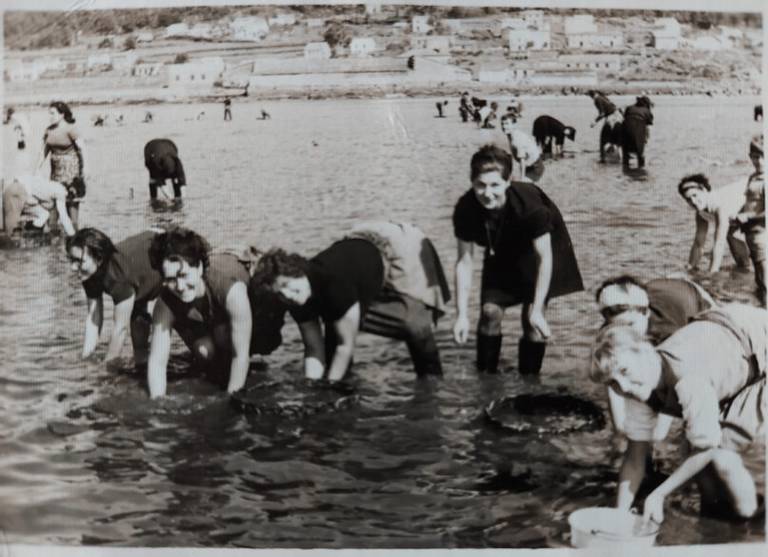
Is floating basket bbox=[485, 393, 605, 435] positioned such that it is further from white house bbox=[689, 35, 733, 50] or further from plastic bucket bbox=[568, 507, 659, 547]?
white house bbox=[689, 35, 733, 50]

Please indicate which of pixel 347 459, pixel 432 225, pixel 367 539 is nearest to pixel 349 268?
pixel 432 225

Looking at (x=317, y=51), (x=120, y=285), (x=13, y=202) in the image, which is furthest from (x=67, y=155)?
(x=317, y=51)

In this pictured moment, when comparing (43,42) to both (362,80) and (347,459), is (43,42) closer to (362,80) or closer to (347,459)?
(362,80)

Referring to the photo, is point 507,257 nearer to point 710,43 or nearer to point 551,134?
point 551,134

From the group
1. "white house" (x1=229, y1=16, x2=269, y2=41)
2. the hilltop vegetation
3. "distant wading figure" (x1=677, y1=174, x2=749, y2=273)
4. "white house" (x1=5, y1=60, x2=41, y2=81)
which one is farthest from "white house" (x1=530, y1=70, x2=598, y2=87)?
"white house" (x1=5, y1=60, x2=41, y2=81)

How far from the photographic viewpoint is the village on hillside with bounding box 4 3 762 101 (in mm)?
1435

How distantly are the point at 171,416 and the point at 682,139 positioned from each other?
3.08 feet

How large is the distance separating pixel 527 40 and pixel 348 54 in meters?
0.30

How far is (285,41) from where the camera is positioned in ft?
4.74

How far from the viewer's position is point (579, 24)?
1.46 m

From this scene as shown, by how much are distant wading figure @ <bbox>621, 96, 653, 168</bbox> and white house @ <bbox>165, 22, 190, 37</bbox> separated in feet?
2.40

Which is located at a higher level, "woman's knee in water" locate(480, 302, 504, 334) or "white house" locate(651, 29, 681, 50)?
"white house" locate(651, 29, 681, 50)

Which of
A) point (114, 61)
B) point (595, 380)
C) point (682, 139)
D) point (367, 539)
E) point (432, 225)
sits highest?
point (114, 61)

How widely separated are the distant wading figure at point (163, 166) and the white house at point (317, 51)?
264 mm
